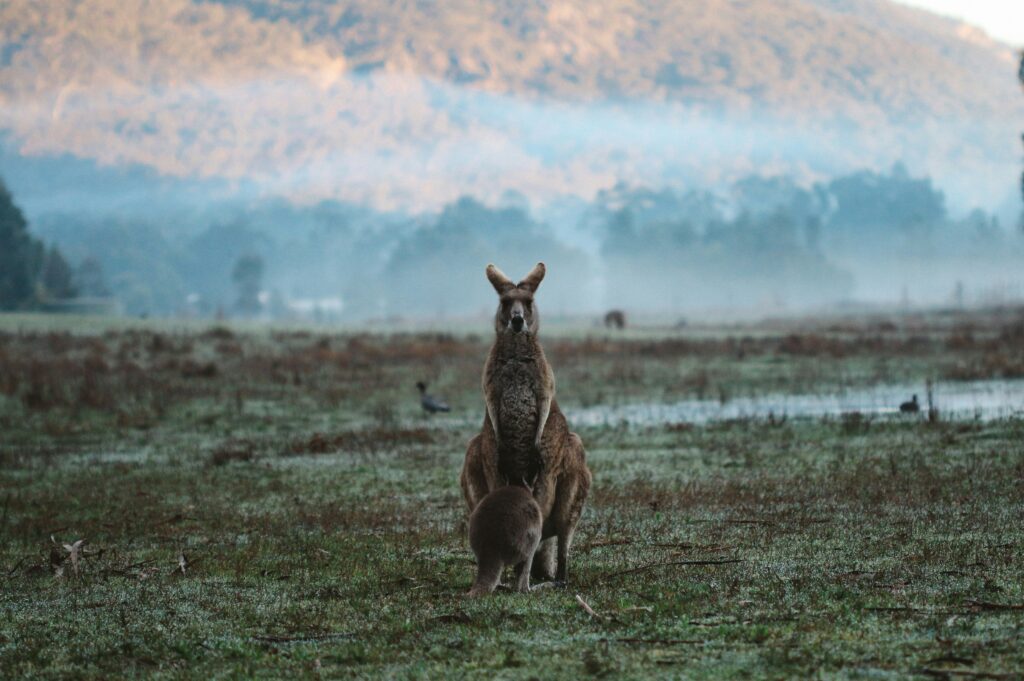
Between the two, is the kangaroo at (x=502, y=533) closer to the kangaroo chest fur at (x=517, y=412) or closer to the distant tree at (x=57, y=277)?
the kangaroo chest fur at (x=517, y=412)

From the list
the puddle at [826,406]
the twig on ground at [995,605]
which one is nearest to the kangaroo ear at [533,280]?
the twig on ground at [995,605]

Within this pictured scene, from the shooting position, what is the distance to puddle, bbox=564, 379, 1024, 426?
27.1 meters

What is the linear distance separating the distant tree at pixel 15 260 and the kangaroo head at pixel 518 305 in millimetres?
119244

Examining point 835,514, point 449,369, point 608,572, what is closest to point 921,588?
point 608,572

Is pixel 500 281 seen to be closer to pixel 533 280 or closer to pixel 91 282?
pixel 533 280

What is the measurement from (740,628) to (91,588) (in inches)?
228

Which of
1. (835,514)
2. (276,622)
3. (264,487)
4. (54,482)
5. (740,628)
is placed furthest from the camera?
(54,482)

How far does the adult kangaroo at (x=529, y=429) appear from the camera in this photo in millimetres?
10250

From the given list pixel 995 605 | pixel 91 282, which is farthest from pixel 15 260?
pixel 995 605

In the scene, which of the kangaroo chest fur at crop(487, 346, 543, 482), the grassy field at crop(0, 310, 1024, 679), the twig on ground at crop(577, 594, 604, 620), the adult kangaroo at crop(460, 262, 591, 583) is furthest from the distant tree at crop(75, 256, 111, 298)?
the twig on ground at crop(577, 594, 604, 620)

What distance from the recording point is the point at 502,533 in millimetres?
9648

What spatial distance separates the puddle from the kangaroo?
54.2ft

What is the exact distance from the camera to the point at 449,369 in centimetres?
4578

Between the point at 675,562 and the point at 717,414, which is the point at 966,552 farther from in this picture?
the point at 717,414
